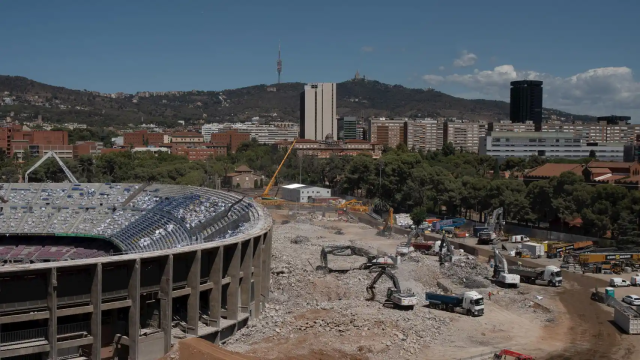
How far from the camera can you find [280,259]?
50312mm

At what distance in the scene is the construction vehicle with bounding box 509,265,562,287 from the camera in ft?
156

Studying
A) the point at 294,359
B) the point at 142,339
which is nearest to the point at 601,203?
the point at 294,359

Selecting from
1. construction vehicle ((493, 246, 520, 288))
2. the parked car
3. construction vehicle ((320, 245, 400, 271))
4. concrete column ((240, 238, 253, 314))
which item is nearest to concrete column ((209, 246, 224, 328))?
concrete column ((240, 238, 253, 314))

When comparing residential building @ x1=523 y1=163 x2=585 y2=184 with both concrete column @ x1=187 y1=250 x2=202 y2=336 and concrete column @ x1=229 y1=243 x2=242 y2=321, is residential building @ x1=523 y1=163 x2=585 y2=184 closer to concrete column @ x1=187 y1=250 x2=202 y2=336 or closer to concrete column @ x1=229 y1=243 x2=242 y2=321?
concrete column @ x1=229 y1=243 x2=242 y2=321

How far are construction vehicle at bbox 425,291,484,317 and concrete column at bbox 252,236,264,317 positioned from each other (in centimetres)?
1000

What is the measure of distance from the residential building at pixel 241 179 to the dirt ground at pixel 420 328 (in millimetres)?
82850

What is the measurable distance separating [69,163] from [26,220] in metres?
61.2

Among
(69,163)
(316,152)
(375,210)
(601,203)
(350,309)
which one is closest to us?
(350,309)

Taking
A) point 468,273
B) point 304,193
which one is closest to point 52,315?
point 468,273

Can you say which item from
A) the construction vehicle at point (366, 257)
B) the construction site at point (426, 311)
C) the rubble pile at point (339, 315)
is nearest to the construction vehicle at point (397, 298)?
the construction site at point (426, 311)

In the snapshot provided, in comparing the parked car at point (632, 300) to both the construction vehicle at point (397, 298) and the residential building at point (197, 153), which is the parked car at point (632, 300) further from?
the residential building at point (197, 153)

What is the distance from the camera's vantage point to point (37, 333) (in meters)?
27.9

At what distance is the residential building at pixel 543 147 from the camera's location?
491ft

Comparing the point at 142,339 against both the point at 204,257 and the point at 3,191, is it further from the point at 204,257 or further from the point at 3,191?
the point at 3,191
